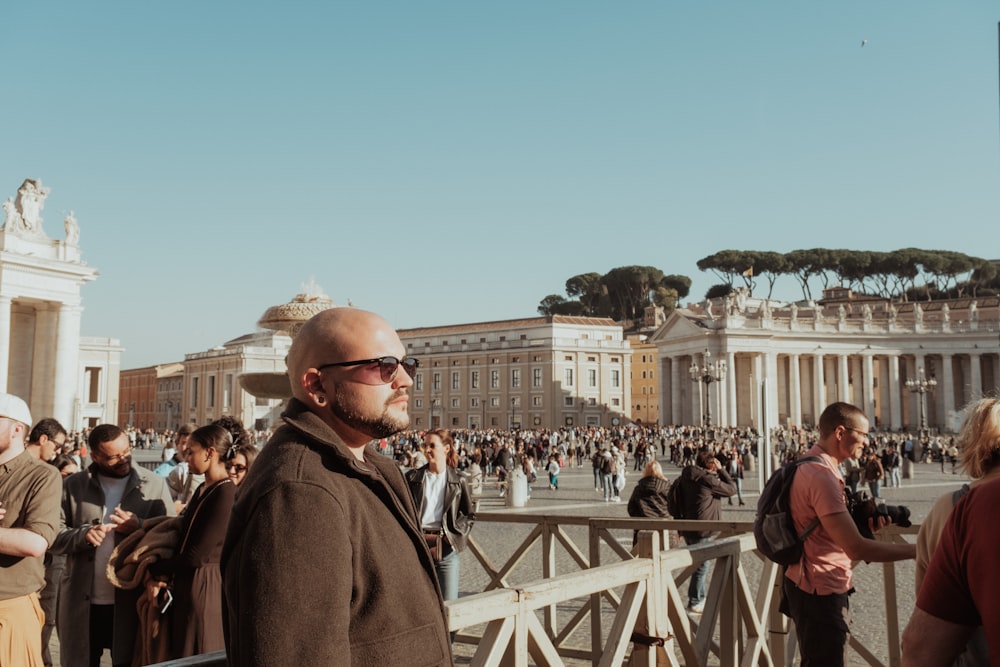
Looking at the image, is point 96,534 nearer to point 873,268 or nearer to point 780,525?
point 780,525

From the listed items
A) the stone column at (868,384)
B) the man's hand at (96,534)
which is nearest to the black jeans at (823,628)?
the man's hand at (96,534)

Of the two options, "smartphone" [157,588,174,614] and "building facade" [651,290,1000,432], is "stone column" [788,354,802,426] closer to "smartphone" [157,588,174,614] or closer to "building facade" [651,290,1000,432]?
"building facade" [651,290,1000,432]

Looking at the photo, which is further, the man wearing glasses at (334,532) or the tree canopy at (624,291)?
the tree canopy at (624,291)

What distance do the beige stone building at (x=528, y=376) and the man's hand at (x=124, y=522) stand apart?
6977 cm

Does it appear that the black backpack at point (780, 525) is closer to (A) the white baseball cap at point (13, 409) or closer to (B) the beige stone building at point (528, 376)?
(A) the white baseball cap at point (13, 409)

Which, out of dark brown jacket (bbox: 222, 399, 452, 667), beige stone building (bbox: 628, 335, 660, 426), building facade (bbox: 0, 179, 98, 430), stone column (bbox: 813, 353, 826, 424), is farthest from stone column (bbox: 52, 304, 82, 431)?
beige stone building (bbox: 628, 335, 660, 426)

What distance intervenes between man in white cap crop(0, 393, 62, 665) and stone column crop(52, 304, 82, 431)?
111 ft

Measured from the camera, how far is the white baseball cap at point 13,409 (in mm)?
3445

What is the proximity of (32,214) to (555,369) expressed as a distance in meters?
45.7

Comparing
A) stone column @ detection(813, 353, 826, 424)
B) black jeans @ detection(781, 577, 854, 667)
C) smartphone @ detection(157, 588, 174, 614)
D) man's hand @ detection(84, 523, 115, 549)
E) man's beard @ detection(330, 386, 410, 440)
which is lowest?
black jeans @ detection(781, 577, 854, 667)

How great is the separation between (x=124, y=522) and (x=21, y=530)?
19.8 inches

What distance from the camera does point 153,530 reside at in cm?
350

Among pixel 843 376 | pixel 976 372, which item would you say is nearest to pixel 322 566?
pixel 843 376

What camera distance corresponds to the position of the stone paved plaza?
690 centimetres
